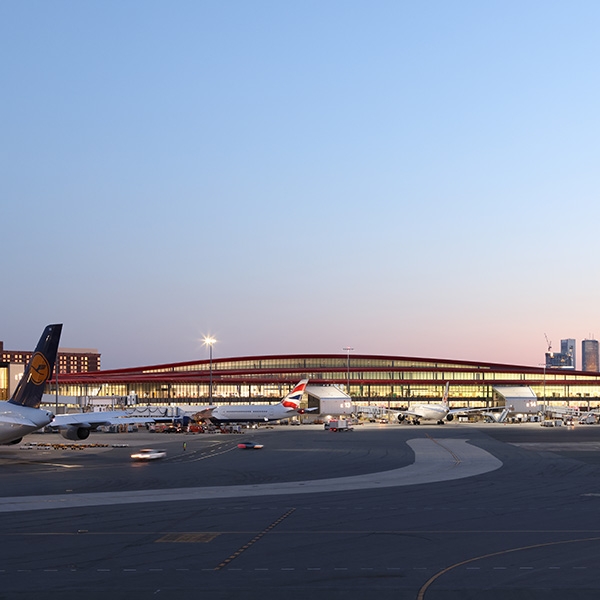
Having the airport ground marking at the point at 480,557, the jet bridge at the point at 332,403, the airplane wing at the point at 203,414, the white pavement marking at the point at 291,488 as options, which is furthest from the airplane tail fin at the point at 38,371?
the jet bridge at the point at 332,403

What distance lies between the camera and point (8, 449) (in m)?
76.4

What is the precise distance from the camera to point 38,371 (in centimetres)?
6306

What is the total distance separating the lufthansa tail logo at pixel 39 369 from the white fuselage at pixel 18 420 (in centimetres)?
244

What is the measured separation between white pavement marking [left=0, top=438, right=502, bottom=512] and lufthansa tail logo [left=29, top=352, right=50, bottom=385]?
77.3ft

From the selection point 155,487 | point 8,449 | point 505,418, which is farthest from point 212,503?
point 505,418

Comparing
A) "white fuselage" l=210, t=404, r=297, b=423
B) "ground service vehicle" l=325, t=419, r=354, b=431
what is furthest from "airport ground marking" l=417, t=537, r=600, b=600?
"white fuselage" l=210, t=404, r=297, b=423

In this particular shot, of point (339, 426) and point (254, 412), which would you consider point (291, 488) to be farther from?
point (254, 412)

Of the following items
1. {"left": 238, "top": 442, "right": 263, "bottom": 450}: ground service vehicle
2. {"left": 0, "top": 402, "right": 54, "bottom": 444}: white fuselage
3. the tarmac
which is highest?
{"left": 0, "top": 402, "right": 54, "bottom": 444}: white fuselage

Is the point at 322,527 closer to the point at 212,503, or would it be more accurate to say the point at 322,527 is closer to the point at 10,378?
the point at 212,503

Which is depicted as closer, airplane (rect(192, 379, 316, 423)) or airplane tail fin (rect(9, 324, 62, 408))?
airplane tail fin (rect(9, 324, 62, 408))

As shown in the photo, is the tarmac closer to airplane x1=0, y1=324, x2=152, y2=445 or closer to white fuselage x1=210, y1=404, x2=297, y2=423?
airplane x1=0, y1=324, x2=152, y2=445

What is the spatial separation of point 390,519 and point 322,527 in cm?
354

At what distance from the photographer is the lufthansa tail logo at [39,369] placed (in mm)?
62938

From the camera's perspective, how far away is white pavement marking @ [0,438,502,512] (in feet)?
127
